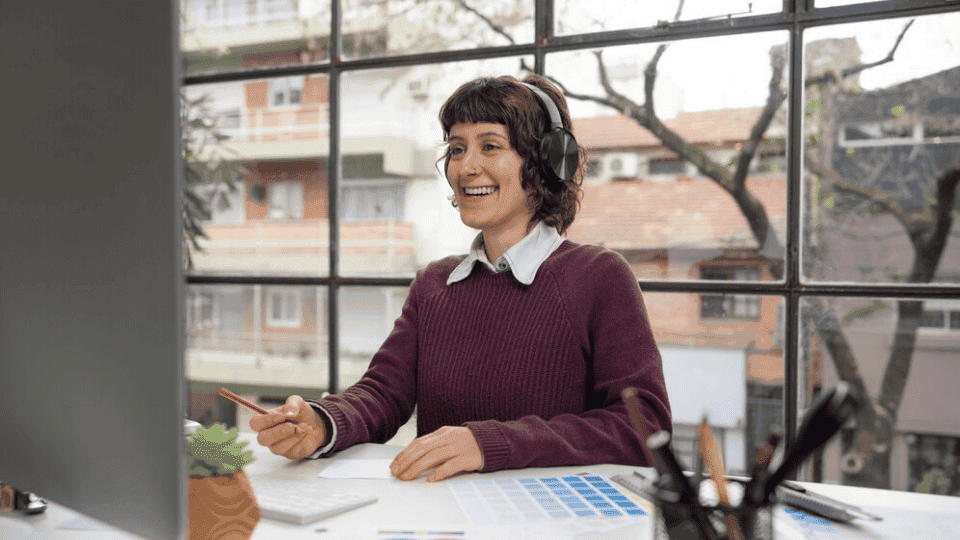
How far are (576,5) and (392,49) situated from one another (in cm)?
61

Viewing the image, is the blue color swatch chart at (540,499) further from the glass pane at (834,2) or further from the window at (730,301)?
the glass pane at (834,2)

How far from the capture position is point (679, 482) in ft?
1.88

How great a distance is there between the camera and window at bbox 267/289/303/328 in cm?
A: 234

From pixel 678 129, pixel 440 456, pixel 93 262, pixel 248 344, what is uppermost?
pixel 678 129

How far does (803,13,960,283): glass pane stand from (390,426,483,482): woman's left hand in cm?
115

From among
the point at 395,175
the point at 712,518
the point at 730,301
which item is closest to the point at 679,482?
the point at 712,518

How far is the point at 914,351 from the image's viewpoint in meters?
1.74

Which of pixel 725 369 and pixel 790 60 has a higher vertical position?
pixel 790 60

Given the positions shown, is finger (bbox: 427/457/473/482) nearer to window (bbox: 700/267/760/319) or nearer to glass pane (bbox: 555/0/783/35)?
window (bbox: 700/267/760/319)

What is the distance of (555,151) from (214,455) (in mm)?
926

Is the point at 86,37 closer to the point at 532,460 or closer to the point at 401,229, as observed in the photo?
the point at 532,460

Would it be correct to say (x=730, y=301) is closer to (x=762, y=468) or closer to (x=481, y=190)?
(x=481, y=190)

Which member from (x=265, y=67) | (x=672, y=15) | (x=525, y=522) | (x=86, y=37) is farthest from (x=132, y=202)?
(x=265, y=67)

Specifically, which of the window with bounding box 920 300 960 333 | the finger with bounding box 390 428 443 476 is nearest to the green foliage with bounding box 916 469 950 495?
the window with bounding box 920 300 960 333
